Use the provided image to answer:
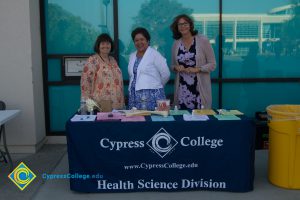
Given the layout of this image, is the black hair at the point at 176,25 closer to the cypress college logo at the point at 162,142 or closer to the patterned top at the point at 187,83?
the patterned top at the point at 187,83

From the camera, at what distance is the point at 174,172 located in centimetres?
395

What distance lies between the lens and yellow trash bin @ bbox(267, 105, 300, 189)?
3.94 meters

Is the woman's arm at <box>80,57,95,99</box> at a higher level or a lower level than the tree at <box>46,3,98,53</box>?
lower

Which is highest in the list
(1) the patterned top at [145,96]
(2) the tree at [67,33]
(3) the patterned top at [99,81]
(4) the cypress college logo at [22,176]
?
(2) the tree at [67,33]

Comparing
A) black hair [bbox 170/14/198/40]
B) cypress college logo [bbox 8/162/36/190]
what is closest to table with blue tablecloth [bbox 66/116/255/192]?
cypress college logo [bbox 8/162/36/190]

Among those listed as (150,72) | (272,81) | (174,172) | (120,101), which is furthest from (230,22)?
(174,172)

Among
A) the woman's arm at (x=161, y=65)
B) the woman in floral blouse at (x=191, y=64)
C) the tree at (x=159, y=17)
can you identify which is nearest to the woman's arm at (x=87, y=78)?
the woman's arm at (x=161, y=65)

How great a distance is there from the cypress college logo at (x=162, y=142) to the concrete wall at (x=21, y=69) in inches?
93.1

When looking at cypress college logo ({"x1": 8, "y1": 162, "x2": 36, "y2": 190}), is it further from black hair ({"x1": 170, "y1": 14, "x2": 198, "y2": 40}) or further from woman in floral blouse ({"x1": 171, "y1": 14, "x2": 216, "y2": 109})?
black hair ({"x1": 170, "y1": 14, "x2": 198, "y2": 40})

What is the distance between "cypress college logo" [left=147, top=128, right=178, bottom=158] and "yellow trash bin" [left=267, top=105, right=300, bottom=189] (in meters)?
1.11

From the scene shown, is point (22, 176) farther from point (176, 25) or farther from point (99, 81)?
point (176, 25)

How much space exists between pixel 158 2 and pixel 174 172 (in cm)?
285

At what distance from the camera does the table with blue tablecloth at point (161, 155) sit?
3861 millimetres

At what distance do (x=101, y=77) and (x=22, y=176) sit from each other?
5.04 ft
